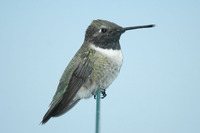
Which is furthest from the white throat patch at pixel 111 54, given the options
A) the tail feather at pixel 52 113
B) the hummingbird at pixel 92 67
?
the tail feather at pixel 52 113

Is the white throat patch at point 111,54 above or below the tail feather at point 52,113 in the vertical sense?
above

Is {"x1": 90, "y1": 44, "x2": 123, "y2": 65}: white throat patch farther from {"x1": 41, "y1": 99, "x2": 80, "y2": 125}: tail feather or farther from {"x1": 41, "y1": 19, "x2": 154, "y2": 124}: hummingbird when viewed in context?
{"x1": 41, "y1": 99, "x2": 80, "y2": 125}: tail feather

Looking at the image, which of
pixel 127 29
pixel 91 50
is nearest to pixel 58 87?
pixel 91 50

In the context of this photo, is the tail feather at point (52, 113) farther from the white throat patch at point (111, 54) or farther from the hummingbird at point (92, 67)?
the white throat patch at point (111, 54)

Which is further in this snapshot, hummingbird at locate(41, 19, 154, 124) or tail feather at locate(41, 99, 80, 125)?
hummingbird at locate(41, 19, 154, 124)

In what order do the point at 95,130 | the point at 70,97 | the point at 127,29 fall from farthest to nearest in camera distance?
the point at 127,29, the point at 70,97, the point at 95,130

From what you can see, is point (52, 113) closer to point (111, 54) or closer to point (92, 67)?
point (92, 67)

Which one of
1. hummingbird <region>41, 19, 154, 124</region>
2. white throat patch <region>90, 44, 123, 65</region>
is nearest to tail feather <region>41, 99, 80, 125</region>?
hummingbird <region>41, 19, 154, 124</region>

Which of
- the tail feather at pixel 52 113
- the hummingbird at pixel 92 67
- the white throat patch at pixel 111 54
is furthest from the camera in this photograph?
the white throat patch at pixel 111 54

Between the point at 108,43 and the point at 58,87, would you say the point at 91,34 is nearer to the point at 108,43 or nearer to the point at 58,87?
the point at 108,43
